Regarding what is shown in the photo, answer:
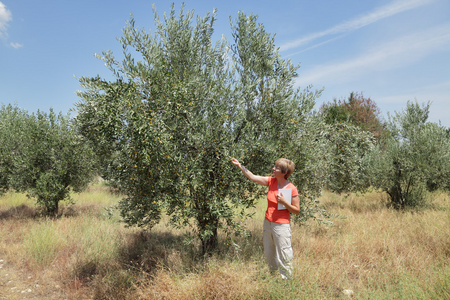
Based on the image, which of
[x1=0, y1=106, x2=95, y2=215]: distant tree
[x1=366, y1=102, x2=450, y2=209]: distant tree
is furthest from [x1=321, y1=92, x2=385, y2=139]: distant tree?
[x1=0, y1=106, x2=95, y2=215]: distant tree

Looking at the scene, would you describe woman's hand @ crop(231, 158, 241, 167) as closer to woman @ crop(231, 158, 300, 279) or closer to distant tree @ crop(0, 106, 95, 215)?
woman @ crop(231, 158, 300, 279)

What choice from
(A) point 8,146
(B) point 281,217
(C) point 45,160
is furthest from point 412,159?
(A) point 8,146

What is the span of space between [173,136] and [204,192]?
1417mm

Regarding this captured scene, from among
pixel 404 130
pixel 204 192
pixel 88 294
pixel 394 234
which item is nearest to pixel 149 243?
pixel 88 294

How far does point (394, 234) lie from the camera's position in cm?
975

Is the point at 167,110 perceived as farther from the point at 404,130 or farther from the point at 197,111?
the point at 404,130

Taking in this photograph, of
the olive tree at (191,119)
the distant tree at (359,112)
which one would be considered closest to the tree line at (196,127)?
the olive tree at (191,119)

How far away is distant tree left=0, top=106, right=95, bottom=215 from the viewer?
13320 millimetres

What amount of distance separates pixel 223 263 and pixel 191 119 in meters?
3.51

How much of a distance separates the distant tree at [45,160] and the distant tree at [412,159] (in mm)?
15589

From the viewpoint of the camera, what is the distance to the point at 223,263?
21.7 feet

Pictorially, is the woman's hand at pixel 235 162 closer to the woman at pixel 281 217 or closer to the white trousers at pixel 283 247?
the woman at pixel 281 217

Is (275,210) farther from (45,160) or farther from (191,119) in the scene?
(45,160)

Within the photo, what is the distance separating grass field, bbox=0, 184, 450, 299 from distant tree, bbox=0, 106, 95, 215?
5.76ft
